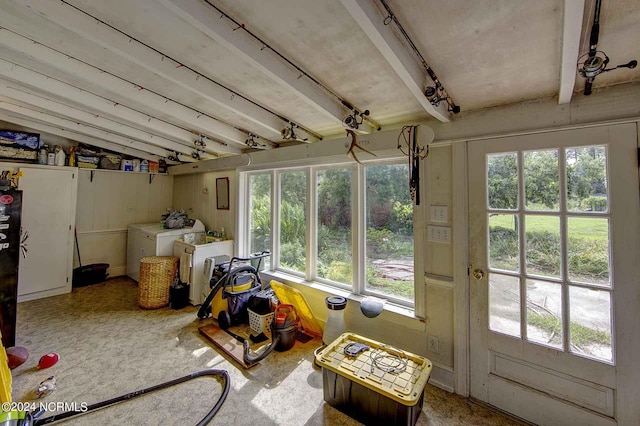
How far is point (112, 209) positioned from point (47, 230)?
1050 millimetres

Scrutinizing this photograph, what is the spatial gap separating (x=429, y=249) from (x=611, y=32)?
154cm

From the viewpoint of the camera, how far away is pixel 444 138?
2004mm

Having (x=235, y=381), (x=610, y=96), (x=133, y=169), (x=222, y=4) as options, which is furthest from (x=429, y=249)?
(x=133, y=169)

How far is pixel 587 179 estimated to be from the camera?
1566 millimetres

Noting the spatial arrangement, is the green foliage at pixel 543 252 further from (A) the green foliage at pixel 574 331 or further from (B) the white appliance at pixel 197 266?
(B) the white appliance at pixel 197 266

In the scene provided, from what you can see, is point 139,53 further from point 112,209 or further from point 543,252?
point 112,209

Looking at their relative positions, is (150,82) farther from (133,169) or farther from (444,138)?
(133,169)

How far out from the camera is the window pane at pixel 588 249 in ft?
5.03

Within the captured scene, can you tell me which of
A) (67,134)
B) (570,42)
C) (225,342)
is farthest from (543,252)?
(67,134)

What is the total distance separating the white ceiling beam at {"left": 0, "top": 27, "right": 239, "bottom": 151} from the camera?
175 cm

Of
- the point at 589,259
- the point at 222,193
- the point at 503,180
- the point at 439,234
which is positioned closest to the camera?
the point at 589,259

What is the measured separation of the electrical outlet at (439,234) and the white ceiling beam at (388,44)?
932 millimetres

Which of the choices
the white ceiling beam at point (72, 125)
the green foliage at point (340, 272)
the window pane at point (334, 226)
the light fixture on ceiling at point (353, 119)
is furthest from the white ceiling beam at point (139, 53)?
the white ceiling beam at point (72, 125)

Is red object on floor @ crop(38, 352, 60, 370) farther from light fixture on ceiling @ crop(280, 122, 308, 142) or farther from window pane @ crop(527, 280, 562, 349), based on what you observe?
window pane @ crop(527, 280, 562, 349)
